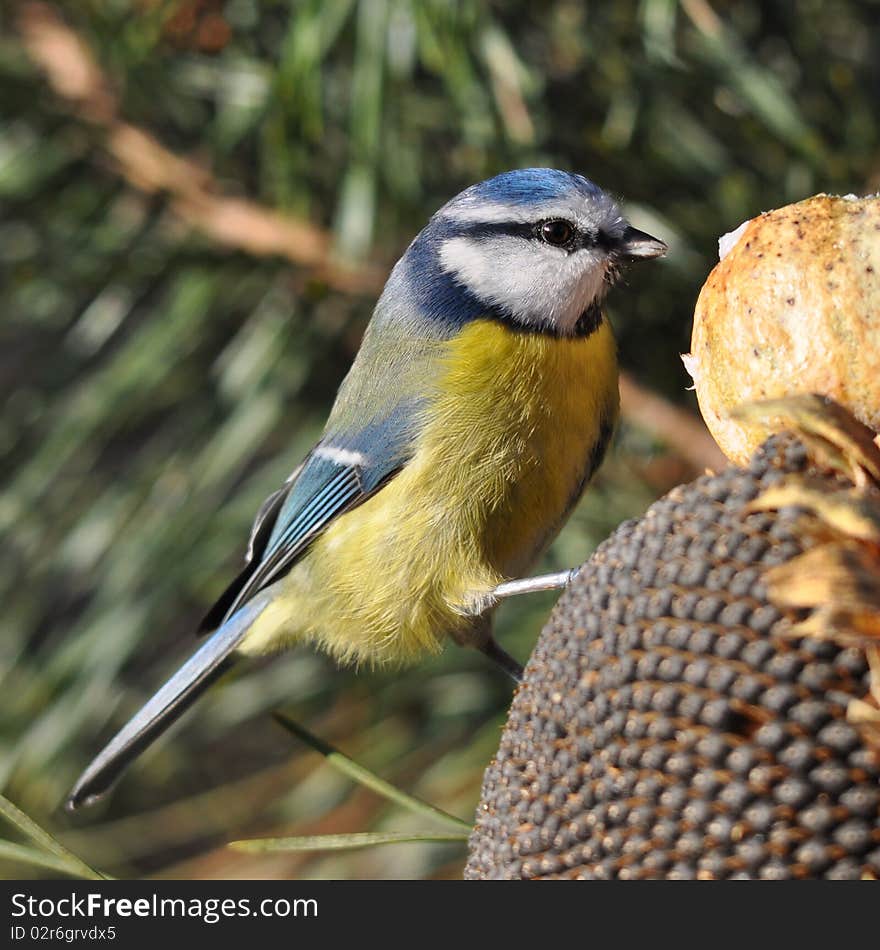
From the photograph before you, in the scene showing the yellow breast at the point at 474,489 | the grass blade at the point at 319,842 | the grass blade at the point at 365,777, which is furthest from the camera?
the yellow breast at the point at 474,489

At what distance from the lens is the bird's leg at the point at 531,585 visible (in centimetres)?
131

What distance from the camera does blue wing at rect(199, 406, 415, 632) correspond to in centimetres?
157

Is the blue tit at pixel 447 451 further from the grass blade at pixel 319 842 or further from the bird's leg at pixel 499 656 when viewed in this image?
the grass blade at pixel 319 842

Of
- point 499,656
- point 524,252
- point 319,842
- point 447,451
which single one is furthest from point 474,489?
point 319,842

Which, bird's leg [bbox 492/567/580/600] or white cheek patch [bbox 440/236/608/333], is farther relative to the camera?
white cheek patch [bbox 440/236/608/333]

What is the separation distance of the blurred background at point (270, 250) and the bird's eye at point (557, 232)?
83 millimetres

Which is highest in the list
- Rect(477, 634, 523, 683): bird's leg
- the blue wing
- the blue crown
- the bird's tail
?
the blue crown

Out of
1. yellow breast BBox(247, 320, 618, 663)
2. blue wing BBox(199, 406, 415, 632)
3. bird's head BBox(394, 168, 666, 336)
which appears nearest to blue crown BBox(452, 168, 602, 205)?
bird's head BBox(394, 168, 666, 336)

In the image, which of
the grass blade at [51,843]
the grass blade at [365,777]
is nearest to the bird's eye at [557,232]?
the grass blade at [365,777]

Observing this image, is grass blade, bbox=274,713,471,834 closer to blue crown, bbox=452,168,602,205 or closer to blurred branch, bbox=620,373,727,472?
blurred branch, bbox=620,373,727,472

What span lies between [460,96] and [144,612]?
721 millimetres

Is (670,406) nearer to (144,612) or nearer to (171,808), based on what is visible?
(144,612)

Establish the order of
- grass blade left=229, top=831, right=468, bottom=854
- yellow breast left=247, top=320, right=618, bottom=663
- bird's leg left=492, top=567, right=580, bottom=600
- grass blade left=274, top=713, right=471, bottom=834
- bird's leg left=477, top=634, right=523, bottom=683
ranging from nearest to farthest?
grass blade left=229, top=831, right=468, bottom=854 → grass blade left=274, top=713, right=471, bottom=834 → bird's leg left=492, top=567, right=580, bottom=600 → yellow breast left=247, top=320, right=618, bottom=663 → bird's leg left=477, top=634, right=523, bottom=683

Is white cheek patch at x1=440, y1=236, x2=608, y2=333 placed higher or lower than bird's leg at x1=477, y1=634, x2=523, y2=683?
higher
